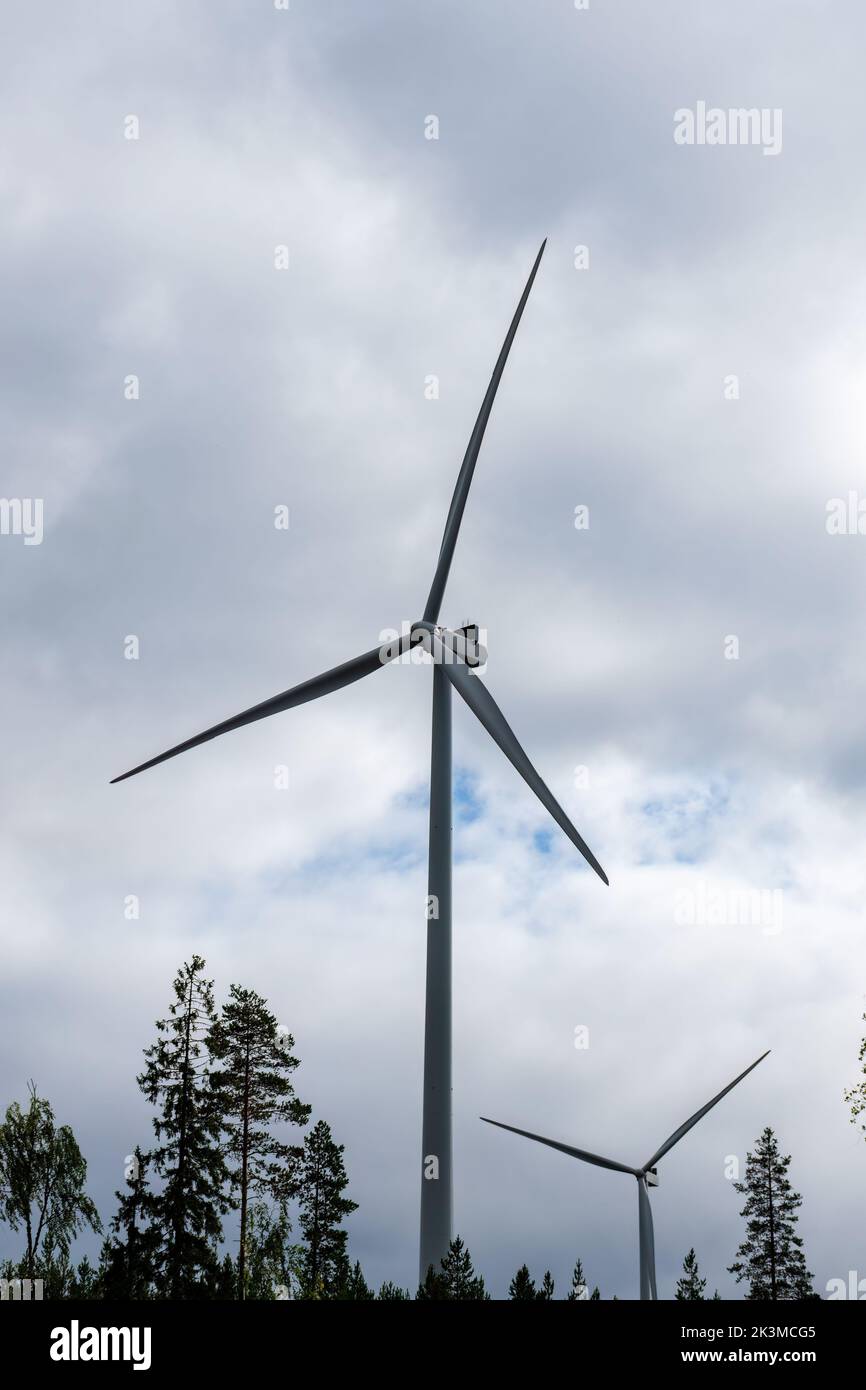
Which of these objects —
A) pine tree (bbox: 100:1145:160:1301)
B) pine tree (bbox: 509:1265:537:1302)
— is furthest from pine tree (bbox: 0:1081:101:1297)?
pine tree (bbox: 509:1265:537:1302)

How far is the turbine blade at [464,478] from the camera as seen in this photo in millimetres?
37719

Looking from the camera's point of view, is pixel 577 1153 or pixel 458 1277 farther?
pixel 577 1153

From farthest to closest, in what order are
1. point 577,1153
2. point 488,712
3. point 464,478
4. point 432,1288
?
point 577,1153 → point 464,478 → point 488,712 → point 432,1288

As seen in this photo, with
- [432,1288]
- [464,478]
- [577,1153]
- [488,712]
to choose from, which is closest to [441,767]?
[488,712]

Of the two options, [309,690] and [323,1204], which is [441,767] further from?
[323,1204]

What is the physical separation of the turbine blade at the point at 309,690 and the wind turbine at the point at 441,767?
3 cm

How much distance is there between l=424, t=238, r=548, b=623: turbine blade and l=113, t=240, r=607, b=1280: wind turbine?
3 cm

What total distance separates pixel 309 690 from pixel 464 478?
7.92m

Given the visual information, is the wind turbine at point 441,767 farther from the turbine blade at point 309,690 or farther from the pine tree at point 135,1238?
the pine tree at point 135,1238

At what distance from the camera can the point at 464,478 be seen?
128ft

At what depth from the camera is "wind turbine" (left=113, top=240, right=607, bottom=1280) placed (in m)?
28.7

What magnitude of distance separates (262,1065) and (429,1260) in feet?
172

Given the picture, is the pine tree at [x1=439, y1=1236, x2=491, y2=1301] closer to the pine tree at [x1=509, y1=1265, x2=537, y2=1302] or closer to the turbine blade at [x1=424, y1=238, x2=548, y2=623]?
the pine tree at [x1=509, y1=1265, x2=537, y2=1302]
